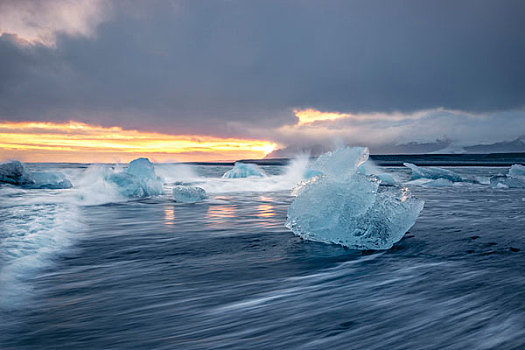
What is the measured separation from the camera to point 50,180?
45.8ft

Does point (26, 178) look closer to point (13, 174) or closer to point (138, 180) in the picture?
point (13, 174)

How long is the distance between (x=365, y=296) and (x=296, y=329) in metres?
0.75

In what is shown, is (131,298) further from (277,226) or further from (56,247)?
(277,226)

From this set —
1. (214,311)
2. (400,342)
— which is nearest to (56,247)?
(214,311)

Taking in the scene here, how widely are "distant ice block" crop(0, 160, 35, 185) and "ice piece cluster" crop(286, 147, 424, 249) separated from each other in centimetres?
1360

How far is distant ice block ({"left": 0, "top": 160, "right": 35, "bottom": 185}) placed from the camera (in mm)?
13430

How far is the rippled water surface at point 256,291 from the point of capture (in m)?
1.89

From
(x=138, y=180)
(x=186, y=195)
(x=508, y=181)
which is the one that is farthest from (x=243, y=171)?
(x=508, y=181)

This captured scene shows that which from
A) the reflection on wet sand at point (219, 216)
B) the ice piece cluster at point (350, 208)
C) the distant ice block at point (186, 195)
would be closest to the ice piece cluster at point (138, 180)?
the distant ice block at point (186, 195)

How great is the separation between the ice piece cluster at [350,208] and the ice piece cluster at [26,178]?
495 inches

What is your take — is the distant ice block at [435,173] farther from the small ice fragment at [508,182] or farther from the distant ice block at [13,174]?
the distant ice block at [13,174]

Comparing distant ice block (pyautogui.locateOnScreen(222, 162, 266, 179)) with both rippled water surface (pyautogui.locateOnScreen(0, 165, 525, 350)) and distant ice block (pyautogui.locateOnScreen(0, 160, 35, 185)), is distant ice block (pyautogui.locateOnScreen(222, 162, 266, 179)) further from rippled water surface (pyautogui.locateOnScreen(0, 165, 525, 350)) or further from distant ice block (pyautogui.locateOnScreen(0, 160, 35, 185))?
rippled water surface (pyautogui.locateOnScreen(0, 165, 525, 350))

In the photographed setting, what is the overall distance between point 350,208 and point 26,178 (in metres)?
14.3

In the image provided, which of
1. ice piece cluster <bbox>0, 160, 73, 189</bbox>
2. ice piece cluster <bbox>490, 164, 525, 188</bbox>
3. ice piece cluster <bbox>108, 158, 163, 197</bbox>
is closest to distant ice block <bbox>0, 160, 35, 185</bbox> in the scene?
ice piece cluster <bbox>0, 160, 73, 189</bbox>
